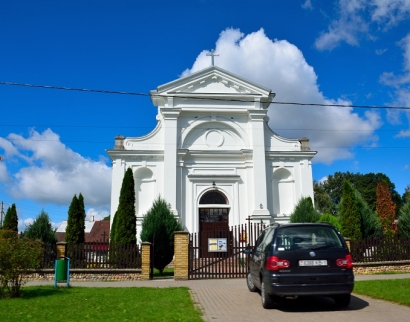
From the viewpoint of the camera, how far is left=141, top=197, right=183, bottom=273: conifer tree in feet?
60.4

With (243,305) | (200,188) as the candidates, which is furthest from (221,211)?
(243,305)

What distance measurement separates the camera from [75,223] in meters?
21.8

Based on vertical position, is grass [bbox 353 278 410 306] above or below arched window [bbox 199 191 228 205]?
below

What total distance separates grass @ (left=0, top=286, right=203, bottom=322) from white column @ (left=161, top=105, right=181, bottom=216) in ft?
43.1

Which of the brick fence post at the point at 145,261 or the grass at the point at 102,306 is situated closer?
the grass at the point at 102,306

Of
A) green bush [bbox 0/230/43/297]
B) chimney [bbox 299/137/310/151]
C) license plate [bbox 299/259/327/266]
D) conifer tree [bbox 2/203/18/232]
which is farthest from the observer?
chimney [bbox 299/137/310/151]

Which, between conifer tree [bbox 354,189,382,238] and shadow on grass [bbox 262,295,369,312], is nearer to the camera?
shadow on grass [bbox 262,295,369,312]

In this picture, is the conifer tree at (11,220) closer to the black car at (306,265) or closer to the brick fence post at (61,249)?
the brick fence post at (61,249)

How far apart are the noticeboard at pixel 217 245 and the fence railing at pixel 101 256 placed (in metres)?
2.84

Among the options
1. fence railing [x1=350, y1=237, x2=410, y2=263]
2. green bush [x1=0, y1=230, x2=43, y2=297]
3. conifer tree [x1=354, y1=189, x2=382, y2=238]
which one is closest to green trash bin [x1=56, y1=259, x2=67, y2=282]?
green bush [x1=0, y1=230, x2=43, y2=297]

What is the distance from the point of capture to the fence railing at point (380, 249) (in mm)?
16281

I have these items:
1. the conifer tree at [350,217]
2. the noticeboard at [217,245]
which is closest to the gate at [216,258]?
the noticeboard at [217,245]

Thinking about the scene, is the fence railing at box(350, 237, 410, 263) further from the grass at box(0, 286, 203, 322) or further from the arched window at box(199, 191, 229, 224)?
the arched window at box(199, 191, 229, 224)

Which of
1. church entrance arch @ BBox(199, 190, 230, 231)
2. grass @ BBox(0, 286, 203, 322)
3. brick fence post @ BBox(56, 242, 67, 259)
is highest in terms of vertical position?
church entrance arch @ BBox(199, 190, 230, 231)
